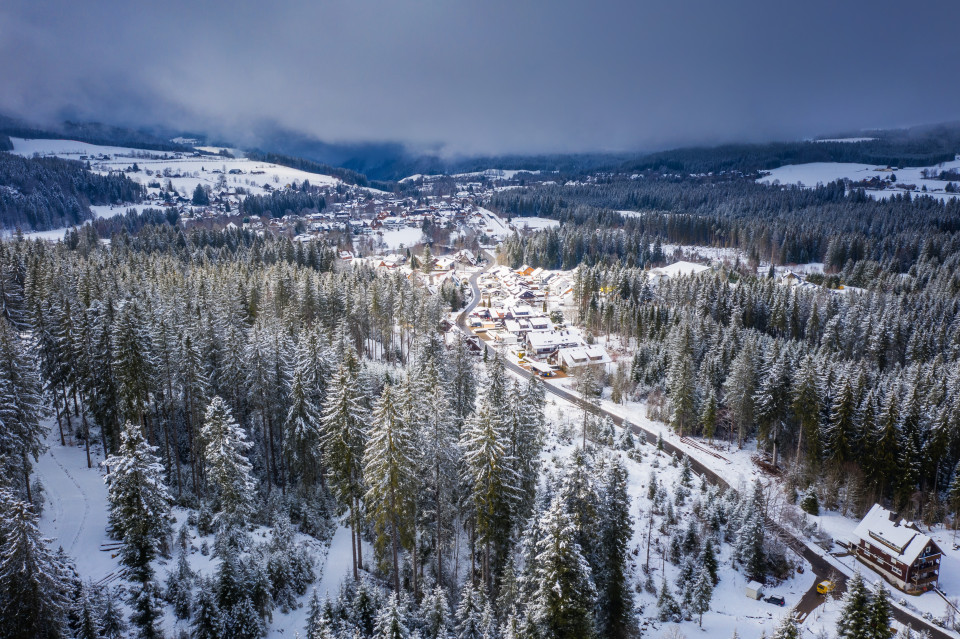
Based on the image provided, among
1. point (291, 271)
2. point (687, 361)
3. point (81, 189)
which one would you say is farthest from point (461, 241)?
point (81, 189)

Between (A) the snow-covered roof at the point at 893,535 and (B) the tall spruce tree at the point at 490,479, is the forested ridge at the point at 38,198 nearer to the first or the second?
(B) the tall spruce tree at the point at 490,479

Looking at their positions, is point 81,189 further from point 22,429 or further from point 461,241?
point 22,429

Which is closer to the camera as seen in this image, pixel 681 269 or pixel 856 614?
pixel 856 614

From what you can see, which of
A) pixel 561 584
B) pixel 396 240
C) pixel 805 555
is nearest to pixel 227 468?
pixel 561 584

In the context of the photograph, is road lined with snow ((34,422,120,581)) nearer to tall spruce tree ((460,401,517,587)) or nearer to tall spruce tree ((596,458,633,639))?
tall spruce tree ((460,401,517,587))

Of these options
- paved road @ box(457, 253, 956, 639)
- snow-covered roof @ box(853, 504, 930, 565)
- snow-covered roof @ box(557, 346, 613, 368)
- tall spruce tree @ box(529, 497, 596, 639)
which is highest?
tall spruce tree @ box(529, 497, 596, 639)

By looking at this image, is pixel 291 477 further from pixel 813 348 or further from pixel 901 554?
pixel 813 348

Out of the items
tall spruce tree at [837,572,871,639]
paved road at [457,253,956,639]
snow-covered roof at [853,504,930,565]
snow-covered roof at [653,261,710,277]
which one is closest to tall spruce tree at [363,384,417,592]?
tall spruce tree at [837,572,871,639]

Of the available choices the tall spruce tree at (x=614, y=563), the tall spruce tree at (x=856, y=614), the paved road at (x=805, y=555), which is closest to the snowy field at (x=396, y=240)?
the paved road at (x=805, y=555)
